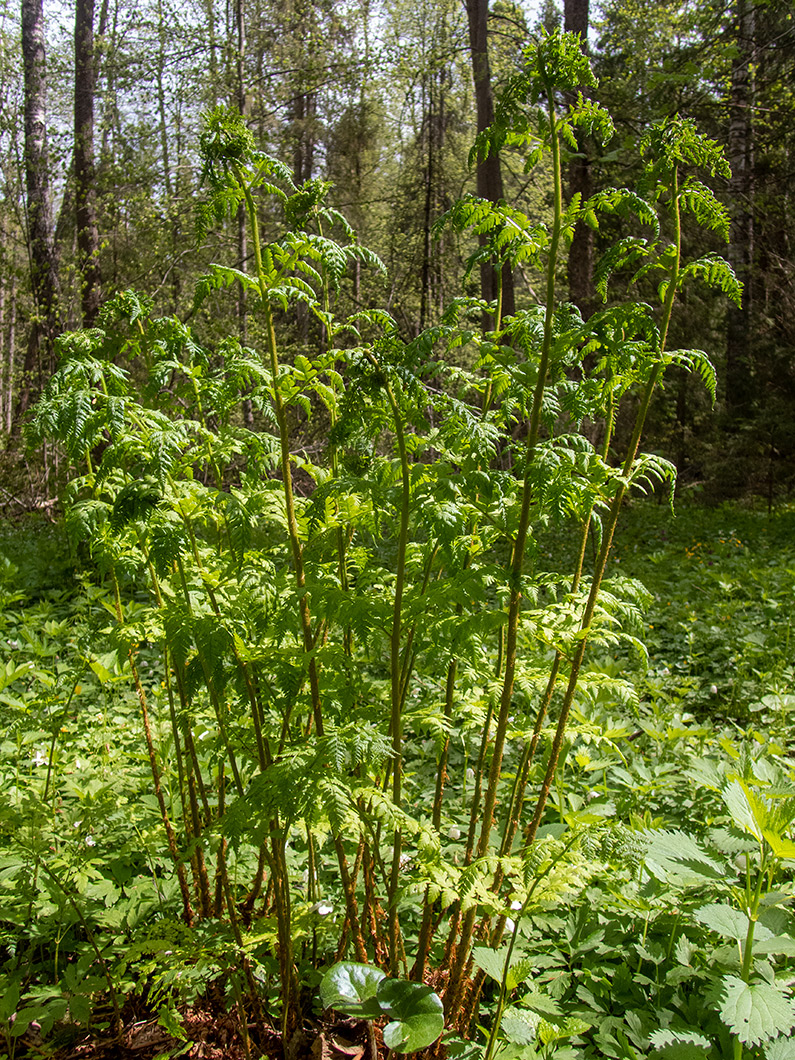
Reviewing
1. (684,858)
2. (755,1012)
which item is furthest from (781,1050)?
(684,858)

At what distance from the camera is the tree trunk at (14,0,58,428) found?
9.48m

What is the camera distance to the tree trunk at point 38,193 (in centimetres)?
948

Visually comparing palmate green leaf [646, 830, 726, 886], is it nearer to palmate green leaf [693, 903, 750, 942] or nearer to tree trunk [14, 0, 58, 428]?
palmate green leaf [693, 903, 750, 942]

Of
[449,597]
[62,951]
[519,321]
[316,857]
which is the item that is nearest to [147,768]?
Answer: [62,951]

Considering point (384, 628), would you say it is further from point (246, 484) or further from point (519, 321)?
point (519, 321)

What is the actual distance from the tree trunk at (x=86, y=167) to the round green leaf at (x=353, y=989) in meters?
7.99

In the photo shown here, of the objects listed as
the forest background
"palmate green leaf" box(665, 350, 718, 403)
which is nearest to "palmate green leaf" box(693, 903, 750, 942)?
"palmate green leaf" box(665, 350, 718, 403)

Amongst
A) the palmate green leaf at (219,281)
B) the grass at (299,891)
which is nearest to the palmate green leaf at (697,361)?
the grass at (299,891)

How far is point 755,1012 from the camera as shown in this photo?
153cm

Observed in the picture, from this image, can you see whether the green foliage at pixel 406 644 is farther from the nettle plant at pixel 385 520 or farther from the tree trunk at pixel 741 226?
the tree trunk at pixel 741 226

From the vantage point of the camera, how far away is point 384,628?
1857 millimetres

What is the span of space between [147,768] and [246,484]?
213 cm

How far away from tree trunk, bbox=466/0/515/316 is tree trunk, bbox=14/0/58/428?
18.8ft

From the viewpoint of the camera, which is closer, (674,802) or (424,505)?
(424,505)
